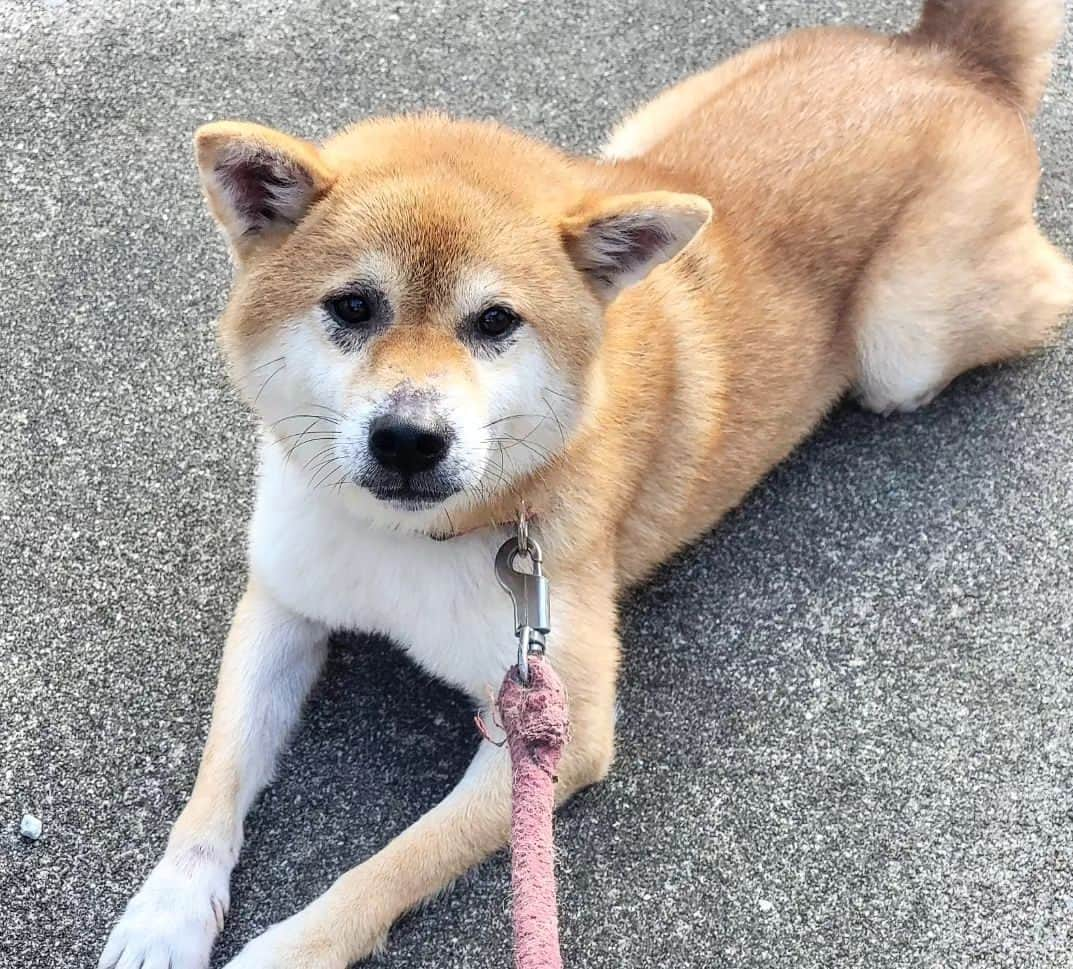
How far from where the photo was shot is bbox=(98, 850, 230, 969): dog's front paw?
217cm

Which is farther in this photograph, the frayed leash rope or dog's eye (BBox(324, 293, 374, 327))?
dog's eye (BBox(324, 293, 374, 327))

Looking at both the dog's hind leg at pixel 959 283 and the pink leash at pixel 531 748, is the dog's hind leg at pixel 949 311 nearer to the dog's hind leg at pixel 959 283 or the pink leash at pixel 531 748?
the dog's hind leg at pixel 959 283

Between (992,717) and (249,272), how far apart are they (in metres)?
2.10

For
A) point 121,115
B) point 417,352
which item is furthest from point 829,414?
point 121,115

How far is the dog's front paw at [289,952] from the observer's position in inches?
83.2

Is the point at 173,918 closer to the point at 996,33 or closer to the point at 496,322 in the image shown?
the point at 496,322

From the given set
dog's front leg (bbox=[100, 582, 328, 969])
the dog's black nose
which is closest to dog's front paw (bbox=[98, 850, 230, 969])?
dog's front leg (bbox=[100, 582, 328, 969])

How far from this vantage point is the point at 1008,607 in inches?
113

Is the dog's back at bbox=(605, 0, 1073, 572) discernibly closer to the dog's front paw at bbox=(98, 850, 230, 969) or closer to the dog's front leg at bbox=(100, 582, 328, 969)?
the dog's front leg at bbox=(100, 582, 328, 969)

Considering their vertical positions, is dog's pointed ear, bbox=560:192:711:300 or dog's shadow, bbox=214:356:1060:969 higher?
dog's pointed ear, bbox=560:192:711:300

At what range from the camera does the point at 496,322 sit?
1.98m

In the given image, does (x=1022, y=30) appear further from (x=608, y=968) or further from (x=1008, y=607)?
A: (x=608, y=968)

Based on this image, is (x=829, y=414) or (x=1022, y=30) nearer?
(x=1022, y=30)

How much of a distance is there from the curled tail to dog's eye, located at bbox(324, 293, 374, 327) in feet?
6.77
